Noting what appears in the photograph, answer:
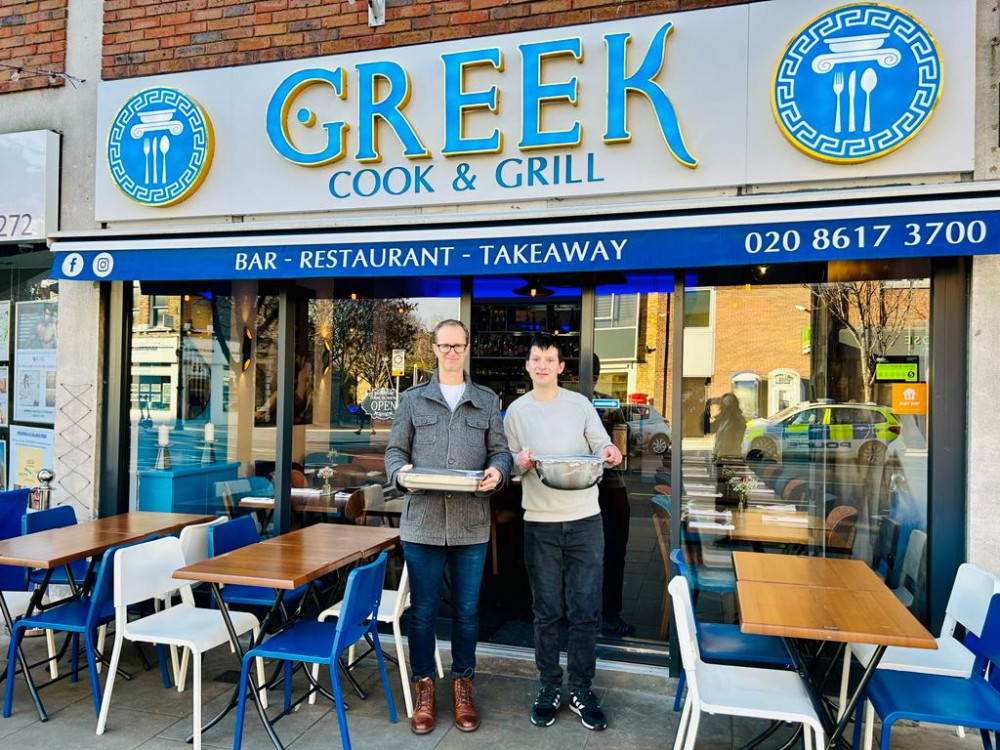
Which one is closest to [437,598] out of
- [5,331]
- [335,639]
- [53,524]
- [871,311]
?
[335,639]

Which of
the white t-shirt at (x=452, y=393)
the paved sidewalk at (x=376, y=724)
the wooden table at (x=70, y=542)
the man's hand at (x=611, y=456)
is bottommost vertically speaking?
the paved sidewalk at (x=376, y=724)

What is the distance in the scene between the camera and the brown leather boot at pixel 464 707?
365 centimetres

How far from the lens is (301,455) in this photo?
216 inches

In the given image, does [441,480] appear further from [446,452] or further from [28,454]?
[28,454]

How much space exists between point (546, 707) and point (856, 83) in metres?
3.76

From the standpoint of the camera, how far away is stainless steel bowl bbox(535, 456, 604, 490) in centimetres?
352

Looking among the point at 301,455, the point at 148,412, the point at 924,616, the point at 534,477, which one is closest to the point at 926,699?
the point at 924,616

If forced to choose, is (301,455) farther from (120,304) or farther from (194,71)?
(194,71)

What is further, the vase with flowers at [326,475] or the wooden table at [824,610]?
the vase with flowers at [326,475]

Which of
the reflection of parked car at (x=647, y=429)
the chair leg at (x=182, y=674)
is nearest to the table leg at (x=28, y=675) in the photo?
the chair leg at (x=182, y=674)

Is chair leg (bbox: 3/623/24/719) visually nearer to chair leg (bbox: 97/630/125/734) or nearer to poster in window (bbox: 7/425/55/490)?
chair leg (bbox: 97/630/125/734)

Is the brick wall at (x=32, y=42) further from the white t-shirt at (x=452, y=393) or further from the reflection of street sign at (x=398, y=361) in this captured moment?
the white t-shirt at (x=452, y=393)

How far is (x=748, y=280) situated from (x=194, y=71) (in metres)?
4.14

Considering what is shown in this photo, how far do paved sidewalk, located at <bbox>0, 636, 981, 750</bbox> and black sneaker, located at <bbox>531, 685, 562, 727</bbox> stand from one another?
0.04 meters
